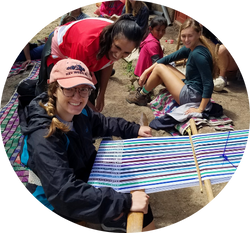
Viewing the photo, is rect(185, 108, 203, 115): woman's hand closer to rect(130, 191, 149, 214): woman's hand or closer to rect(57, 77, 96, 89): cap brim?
rect(130, 191, 149, 214): woman's hand

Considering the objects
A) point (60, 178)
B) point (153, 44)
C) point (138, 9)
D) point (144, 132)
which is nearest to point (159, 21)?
point (153, 44)

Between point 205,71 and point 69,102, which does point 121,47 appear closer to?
point 69,102

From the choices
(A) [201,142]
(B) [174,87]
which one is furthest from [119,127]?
(B) [174,87]

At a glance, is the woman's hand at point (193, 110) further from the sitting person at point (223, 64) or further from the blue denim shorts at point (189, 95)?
the sitting person at point (223, 64)

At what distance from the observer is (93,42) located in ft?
6.02

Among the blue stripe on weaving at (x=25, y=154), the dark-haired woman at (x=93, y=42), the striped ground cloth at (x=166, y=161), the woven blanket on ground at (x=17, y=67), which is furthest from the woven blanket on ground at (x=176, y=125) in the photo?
the woven blanket on ground at (x=17, y=67)

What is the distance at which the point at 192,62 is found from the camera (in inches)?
102

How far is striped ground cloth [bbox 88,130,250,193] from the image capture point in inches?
56.3

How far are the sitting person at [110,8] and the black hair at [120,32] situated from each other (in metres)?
0.69

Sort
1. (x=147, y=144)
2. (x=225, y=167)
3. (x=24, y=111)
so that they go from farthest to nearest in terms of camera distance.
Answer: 1. (x=147, y=144)
2. (x=225, y=167)
3. (x=24, y=111)

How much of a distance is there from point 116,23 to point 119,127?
76 cm

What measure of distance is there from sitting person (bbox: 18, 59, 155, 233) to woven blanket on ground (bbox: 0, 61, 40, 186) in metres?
0.77

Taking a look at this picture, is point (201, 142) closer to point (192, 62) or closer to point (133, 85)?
point (192, 62)

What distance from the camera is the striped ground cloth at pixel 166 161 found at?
1.43 meters
